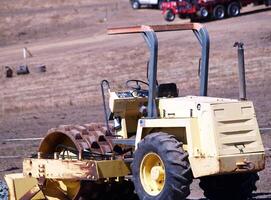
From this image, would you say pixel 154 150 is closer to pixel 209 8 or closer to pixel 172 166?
pixel 172 166

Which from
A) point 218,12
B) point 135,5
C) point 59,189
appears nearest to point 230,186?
point 59,189

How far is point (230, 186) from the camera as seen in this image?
477 inches

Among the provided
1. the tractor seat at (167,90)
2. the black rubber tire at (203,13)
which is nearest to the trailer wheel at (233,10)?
the black rubber tire at (203,13)

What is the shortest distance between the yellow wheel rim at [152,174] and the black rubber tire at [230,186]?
0.84 m

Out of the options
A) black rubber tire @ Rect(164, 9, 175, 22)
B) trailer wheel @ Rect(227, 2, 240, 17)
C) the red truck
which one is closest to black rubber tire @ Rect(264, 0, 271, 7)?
the red truck

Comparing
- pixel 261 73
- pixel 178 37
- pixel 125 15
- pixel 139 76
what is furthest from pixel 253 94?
pixel 125 15

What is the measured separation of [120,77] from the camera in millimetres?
32156

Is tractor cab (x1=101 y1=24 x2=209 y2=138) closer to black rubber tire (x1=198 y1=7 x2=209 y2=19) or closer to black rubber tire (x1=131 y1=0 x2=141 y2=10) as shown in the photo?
black rubber tire (x1=198 y1=7 x2=209 y2=19)

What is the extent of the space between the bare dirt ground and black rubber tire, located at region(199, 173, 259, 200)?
15.4ft

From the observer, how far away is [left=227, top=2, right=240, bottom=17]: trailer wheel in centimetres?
4500

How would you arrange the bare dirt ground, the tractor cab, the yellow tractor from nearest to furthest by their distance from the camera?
the yellow tractor
the tractor cab
the bare dirt ground

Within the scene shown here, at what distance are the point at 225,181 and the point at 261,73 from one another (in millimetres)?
18721

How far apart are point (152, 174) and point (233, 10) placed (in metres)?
34.4

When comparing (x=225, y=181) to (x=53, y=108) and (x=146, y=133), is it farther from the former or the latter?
(x=53, y=108)
